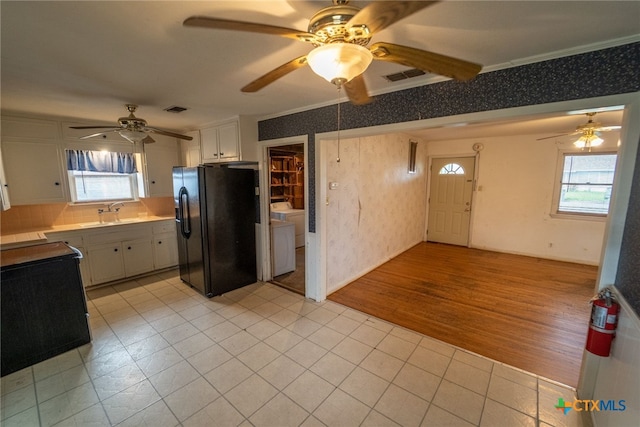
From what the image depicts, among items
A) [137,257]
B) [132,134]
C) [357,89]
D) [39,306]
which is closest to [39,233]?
[137,257]

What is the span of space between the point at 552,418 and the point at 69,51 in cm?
397

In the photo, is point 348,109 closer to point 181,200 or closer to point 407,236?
point 181,200

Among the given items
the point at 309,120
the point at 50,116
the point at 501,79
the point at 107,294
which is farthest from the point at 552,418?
the point at 50,116

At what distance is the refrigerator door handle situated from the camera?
355 centimetres

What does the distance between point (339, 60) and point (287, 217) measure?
14.4 ft

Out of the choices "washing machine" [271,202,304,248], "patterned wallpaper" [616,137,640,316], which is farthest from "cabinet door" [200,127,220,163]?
"patterned wallpaper" [616,137,640,316]

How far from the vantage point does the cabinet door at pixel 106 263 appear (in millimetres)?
3598

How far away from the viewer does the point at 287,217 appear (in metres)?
5.35

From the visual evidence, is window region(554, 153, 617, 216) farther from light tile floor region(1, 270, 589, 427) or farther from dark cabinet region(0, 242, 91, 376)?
dark cabinet region(0, 242, 91, 376)

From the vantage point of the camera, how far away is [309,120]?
3.13m

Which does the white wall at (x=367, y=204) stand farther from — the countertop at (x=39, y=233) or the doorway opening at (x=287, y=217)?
the countertop at (x=39, y=233)

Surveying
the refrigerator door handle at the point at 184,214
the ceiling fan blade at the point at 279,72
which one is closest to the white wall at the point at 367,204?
the ceiling fan blade at the point at 279,72

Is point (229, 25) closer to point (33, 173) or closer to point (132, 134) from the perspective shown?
point (132, 134)

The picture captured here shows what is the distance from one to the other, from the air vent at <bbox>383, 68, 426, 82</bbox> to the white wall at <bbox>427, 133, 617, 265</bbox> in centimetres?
428
